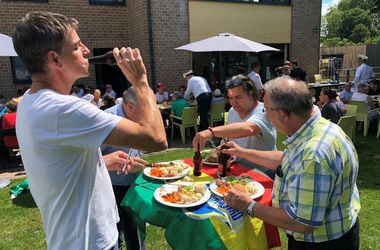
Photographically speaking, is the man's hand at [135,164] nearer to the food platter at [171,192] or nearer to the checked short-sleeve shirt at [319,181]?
the food platter at [171,192]

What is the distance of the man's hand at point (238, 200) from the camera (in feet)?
6.49

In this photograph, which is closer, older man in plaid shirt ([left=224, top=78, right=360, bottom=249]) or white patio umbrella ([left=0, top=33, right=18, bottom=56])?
older man in plaid shirt ([left=224, top=78, right=360, bottom=249])

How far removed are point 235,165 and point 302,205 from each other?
138 centimetres

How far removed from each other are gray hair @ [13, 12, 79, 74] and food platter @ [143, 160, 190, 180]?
5.07 feet

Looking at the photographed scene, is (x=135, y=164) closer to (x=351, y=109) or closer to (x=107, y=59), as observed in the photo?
(x=107, y=59)

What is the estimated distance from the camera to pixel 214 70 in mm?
12820

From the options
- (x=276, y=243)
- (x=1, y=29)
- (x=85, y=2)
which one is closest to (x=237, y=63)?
(x=85, y=2)

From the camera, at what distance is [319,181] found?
1586 mm

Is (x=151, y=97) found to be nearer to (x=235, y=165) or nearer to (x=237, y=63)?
(x=235, y=165)

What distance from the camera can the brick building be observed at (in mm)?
10234

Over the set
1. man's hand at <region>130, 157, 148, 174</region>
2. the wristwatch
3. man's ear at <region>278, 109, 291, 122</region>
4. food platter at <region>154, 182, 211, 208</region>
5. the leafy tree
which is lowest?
food platter at <region>154, 182, 211, 208</region>

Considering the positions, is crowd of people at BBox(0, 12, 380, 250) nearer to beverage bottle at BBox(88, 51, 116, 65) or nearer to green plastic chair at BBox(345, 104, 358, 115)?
beverage bottle at BBox(88, 51, 116, 65)

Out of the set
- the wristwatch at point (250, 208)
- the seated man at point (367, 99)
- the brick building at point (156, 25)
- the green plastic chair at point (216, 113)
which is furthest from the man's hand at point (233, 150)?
the brick building at point (156, 25)

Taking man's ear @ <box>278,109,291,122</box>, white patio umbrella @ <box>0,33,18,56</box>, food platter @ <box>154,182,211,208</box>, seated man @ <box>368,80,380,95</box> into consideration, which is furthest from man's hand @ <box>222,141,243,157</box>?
seated man @ <box>368,80,380,95</box>
